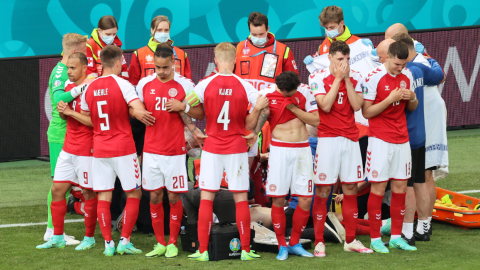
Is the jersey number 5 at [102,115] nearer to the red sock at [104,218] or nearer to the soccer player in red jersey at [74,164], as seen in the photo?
the soccer player in red jersey at [74,164]

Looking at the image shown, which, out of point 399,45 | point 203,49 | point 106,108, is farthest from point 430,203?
point 203,49

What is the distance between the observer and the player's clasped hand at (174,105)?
608 cm

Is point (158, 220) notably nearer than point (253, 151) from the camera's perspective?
Yes

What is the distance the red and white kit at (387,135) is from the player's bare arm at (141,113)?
219 centimetres

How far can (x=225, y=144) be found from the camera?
6.01 meters

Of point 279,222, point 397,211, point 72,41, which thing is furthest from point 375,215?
point 72,41

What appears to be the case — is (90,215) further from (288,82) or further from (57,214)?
(288,82)

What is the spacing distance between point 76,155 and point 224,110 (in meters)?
1.70

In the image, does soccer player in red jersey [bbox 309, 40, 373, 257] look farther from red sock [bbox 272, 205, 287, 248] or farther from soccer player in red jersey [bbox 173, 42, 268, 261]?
soccer player in red jersey [bbox 173, 42, 268, 261]

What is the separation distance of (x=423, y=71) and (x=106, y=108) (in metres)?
3.42

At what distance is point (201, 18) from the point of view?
14.5 m

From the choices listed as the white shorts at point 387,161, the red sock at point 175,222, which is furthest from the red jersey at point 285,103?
the red sock at point 175,222

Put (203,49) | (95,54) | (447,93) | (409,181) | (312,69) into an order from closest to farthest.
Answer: (409,181), (312,69), (95,54), (203,49), (447,93)

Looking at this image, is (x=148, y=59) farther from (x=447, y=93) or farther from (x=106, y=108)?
(x=447, y=93)
